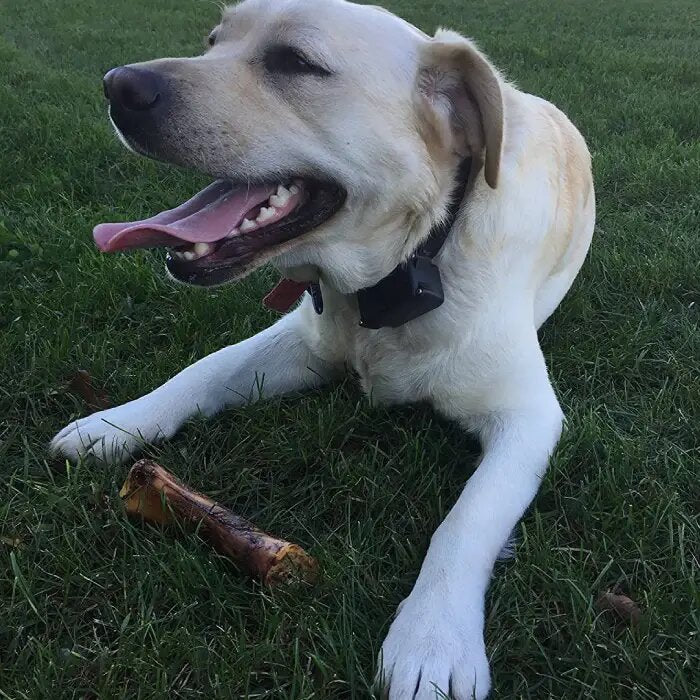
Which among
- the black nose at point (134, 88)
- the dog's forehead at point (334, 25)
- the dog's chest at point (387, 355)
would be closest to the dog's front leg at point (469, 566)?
the dog's chest at point (387, 355)

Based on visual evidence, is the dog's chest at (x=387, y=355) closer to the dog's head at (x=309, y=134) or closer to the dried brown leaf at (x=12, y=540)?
the dog's head at (x=309, y=134)

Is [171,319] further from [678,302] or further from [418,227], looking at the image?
[678,302]

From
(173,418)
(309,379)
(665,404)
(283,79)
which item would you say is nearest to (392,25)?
(283,79)

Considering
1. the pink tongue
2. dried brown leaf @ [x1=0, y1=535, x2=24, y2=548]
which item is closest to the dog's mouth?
the pink tongue

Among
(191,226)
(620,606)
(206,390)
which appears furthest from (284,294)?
(620,606)

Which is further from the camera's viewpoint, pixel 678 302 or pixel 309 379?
pixel 678 302

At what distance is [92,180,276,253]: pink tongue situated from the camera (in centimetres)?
200

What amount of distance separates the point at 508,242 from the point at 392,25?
70 centimetres

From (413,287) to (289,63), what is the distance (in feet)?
2.25

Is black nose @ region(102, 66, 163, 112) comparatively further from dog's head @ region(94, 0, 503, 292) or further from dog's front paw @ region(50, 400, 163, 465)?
dog's front paw @ region(50, 400, 163, 465)

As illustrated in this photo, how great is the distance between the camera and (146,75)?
193 centimetres

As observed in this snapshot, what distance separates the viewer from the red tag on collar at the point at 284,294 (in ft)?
7.97

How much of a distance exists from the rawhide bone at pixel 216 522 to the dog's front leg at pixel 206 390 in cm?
28

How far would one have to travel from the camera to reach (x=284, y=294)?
96.7 inches
